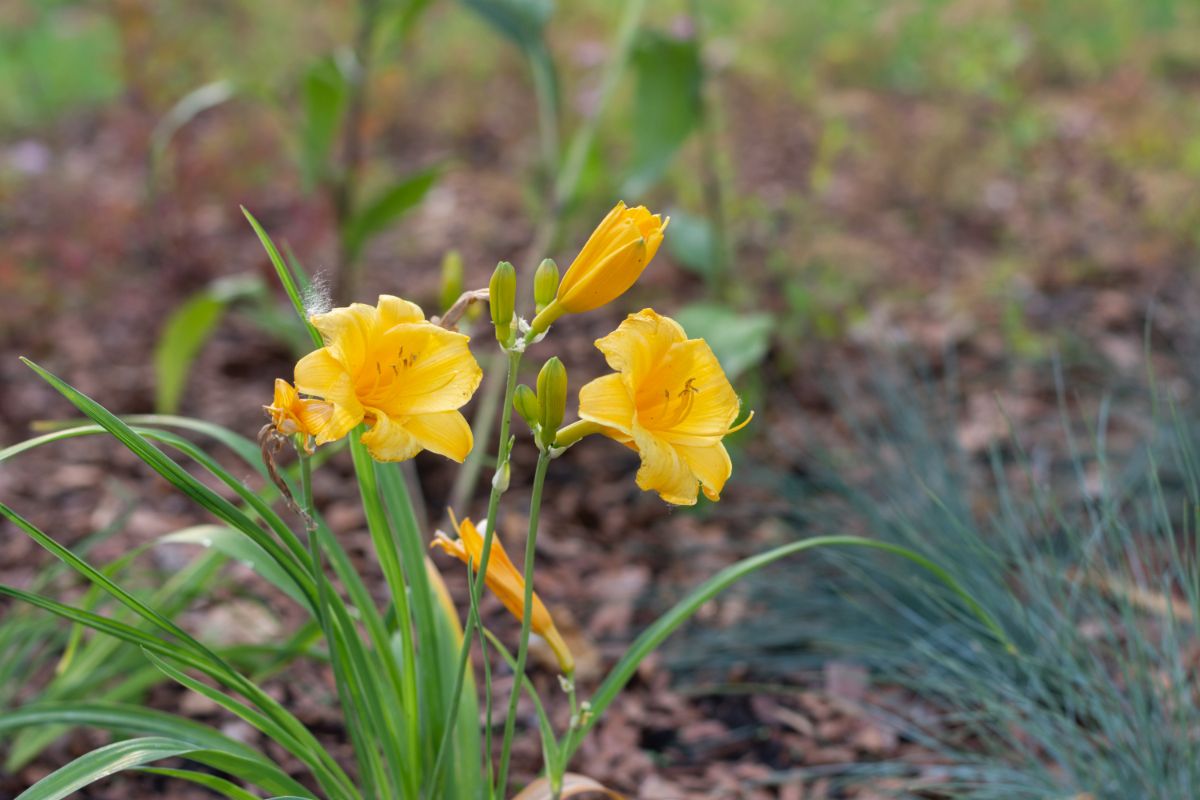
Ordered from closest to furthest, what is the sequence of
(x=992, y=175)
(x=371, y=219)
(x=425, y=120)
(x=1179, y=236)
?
(x=371, y=219), (x=1179, y=236), (x=992, y=175), (x=425, y=120)

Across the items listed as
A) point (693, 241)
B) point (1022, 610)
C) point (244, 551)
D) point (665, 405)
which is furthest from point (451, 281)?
point (693, 241)

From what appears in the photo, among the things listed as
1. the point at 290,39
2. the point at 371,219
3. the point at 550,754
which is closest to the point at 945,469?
the point at 550,754

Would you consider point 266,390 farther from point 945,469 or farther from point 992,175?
point 992,175

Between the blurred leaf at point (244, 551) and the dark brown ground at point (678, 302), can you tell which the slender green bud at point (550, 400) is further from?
the dark brown ground at point (678, 302)

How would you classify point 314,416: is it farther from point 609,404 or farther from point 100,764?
point 100,764

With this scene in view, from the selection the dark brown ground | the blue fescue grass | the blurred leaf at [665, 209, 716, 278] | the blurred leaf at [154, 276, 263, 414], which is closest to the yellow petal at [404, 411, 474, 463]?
the blue fescue grass

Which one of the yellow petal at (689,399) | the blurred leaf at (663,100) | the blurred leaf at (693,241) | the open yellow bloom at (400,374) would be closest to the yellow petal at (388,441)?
the open yellow bloom at (400,374)
